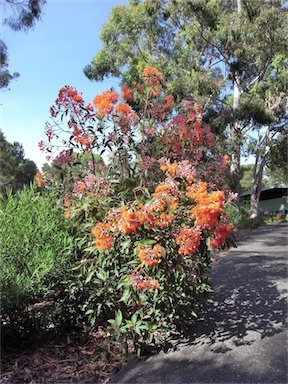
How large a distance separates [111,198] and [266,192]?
3009 centimetres

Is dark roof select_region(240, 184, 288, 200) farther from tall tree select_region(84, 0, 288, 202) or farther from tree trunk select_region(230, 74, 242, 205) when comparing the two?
tree trunk select_region(230, 74, 242, 205)

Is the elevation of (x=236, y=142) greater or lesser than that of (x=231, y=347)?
greater

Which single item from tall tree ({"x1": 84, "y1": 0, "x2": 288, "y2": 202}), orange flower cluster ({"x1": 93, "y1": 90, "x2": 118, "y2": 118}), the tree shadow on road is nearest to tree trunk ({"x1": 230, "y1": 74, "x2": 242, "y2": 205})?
tall tree ({"x1": 84, "y1": 0, "x2": 288, "y2": 202})

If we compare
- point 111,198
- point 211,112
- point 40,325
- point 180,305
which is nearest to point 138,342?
point 180,305

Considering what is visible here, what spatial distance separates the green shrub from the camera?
→ 2.46 m

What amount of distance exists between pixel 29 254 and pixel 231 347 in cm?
172

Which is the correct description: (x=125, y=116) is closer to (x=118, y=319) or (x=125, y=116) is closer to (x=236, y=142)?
(x=118, y=319)

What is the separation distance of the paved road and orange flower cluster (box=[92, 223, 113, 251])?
0.91 meters

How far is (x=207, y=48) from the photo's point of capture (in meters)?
16.7

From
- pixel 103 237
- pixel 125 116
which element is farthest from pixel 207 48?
pixel 103 237

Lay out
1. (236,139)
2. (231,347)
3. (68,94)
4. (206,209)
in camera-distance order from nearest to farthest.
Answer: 1. (206,209)
2. (231,347)
3. (68,94)
4. (236,139)

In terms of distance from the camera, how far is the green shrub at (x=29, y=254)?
246cm

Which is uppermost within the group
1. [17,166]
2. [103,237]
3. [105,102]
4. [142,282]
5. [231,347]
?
[17,166]

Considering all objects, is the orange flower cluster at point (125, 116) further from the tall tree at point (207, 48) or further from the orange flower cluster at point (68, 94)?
the tall tree at point (207, 48)
